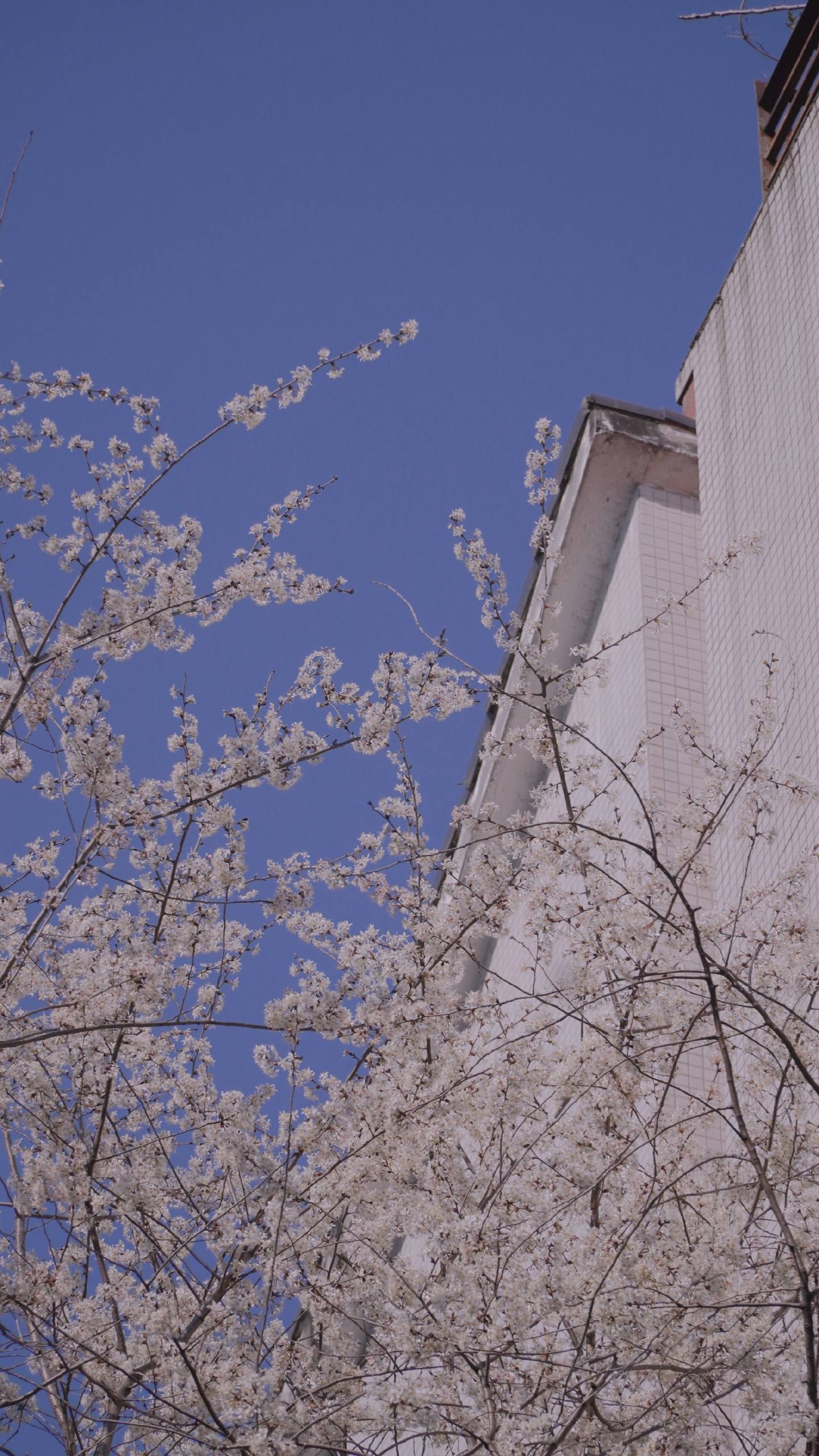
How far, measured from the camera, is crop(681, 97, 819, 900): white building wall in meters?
5.76

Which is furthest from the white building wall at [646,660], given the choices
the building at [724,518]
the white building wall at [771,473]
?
the white building wall at [771,473]

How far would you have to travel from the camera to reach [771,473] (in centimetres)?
662

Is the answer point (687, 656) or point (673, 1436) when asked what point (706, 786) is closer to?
point (673, 1436)

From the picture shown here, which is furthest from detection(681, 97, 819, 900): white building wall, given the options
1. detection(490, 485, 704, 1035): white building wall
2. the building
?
detection(490, 485, 704, 1035): white building wall

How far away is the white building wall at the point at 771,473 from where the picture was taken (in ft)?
18.9

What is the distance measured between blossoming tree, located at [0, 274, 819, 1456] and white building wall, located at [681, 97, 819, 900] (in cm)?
73

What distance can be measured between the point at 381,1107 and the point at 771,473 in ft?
12.8

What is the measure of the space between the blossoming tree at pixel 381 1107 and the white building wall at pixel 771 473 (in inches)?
28.6

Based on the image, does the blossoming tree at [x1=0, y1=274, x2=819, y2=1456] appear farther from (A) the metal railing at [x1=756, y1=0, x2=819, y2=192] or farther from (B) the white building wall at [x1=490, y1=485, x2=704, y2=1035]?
(A) the metal railing at [x1=756, y1=0, x2=819, y2=192]

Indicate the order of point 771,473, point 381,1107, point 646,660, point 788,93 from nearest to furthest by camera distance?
point 381,1107, point 771,473, point 788,93, point 646,660

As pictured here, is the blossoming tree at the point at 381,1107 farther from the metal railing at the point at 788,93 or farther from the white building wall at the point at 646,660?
the metal railing at the point at 788,93

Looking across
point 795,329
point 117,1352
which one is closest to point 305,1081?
point 117,1352

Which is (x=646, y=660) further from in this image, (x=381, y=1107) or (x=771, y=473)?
(x=381, y=1107)

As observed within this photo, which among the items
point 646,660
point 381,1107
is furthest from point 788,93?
point 381,1107
